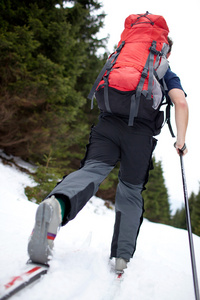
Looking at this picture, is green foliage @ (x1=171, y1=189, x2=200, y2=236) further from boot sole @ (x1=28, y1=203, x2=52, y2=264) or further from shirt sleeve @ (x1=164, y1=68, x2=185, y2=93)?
boot sole @ (x1=28, y1=203, x2=52, y2=264)

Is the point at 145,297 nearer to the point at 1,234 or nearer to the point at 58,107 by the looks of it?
the point at 1,234

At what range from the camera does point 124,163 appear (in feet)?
5.65

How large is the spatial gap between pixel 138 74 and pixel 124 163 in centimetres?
80

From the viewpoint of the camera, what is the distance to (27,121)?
24.0ft

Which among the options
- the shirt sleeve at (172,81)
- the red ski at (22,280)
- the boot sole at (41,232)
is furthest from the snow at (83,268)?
the shirt sleeve at (172,81)

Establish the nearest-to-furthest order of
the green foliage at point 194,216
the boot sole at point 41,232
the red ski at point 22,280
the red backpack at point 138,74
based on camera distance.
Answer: the red ski at point 22,280
the boot sole at point 41,232
the red backpack at point 138,74
the green foliage at point 194,216

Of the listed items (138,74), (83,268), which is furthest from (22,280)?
(138,74)

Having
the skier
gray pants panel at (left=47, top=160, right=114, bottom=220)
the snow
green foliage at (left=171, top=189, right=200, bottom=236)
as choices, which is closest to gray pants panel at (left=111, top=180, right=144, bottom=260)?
the skier

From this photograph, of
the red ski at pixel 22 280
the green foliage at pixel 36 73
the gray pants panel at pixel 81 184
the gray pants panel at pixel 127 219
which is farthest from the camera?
the green foliage at pixel 36 73

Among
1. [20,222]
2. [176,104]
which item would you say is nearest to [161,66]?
[176,104]

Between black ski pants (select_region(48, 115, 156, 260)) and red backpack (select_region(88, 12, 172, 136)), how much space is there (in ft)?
0.52

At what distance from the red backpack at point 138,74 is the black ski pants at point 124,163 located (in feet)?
0.52

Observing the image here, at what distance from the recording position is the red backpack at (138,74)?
1.59 meters

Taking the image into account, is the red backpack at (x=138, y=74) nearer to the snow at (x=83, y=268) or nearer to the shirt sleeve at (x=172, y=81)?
the shirt sleeve at (x=172, y=81)
